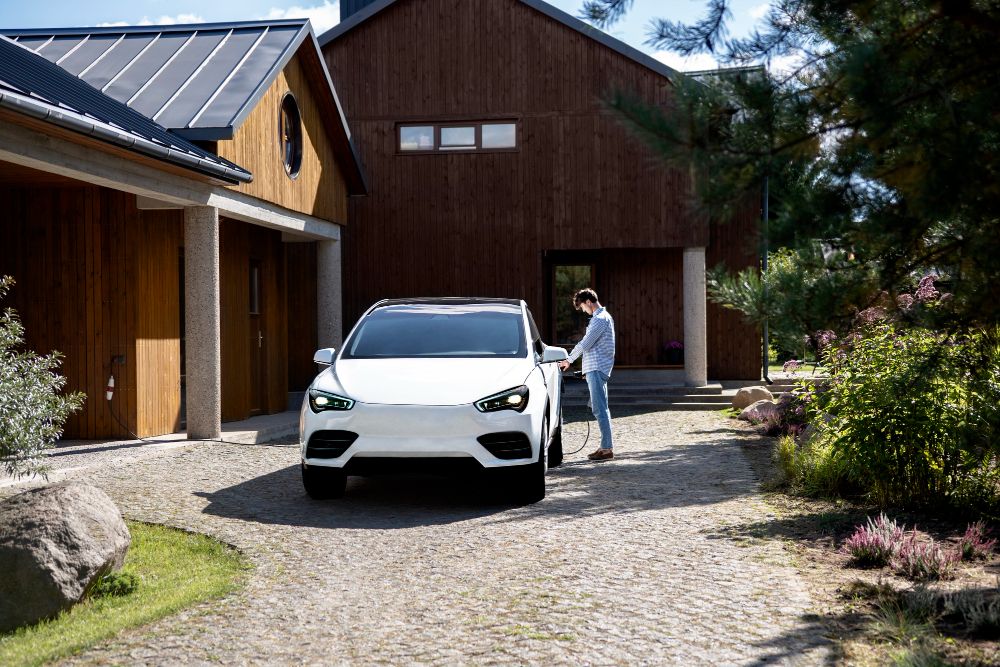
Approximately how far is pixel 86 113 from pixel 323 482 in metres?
4.04

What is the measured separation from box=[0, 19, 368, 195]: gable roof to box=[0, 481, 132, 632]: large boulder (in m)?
6.84

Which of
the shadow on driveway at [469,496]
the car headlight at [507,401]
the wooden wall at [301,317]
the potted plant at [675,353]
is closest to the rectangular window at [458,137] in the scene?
the wooden wall at [301,317]

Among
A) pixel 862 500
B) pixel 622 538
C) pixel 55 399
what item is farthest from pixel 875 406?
A: pixel 55 399

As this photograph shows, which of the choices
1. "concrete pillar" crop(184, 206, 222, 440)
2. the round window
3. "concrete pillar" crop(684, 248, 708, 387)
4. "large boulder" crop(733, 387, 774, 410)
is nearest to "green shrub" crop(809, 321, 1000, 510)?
"concrete pillar" crop(184, 206, 222, 440)

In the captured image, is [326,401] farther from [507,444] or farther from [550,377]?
[550,377]

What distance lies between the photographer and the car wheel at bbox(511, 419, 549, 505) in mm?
7520

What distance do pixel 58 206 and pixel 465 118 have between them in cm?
956

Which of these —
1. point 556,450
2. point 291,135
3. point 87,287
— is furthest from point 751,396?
point 87,287

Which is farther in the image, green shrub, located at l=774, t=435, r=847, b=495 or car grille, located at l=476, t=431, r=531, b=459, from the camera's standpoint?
green shrub, located at l=774, t=435, r=847, b=495

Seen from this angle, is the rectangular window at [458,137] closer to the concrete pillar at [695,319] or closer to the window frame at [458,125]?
the window frame at [458,125]

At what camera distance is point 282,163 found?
1398 cm

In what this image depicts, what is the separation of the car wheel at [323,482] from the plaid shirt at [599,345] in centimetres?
329

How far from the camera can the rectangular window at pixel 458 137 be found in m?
19.2

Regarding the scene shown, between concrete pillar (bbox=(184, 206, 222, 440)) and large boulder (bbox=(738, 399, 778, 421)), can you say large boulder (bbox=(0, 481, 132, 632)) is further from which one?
large boulder (bbox=(738, 399, 778, 421))
